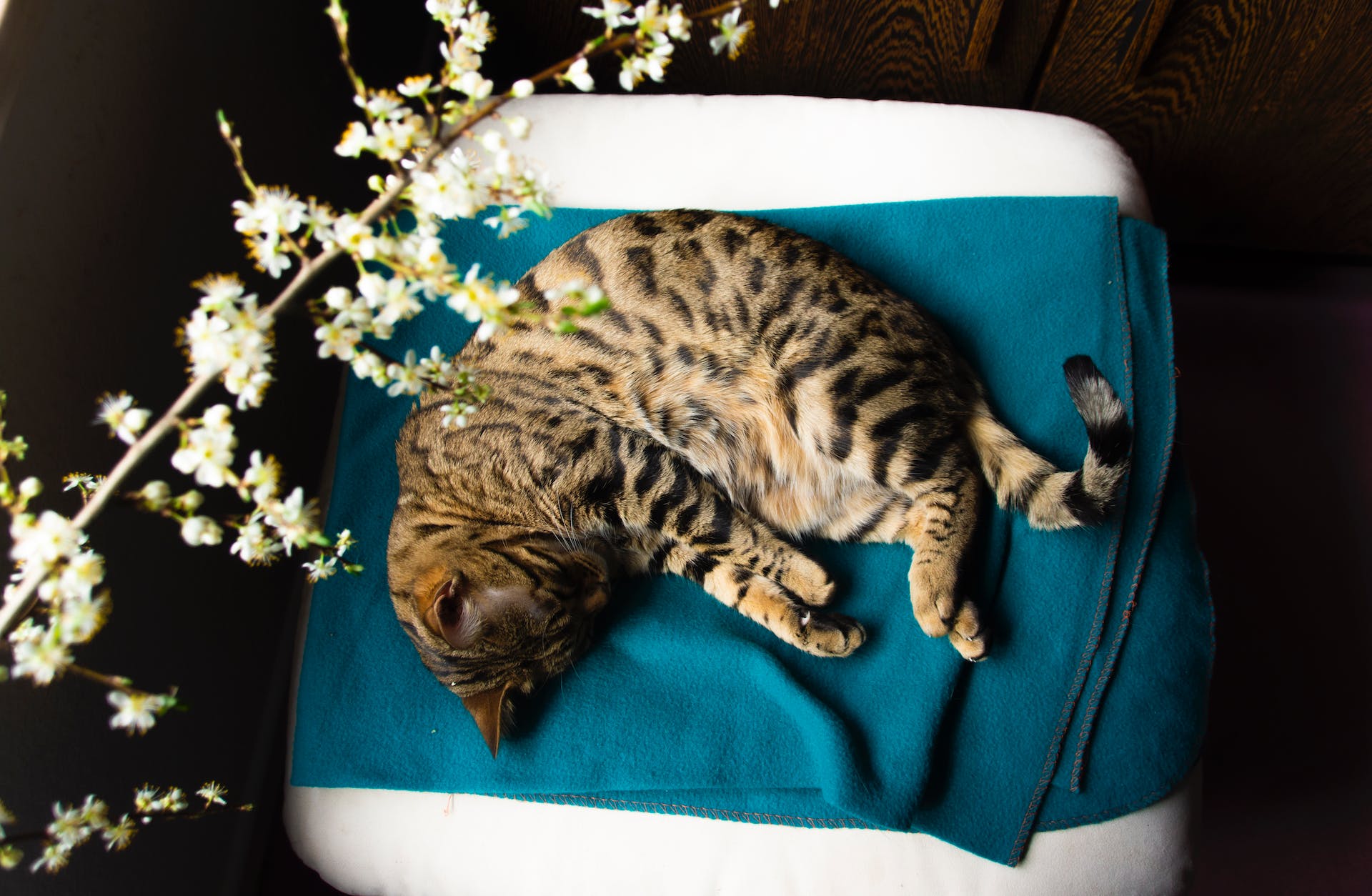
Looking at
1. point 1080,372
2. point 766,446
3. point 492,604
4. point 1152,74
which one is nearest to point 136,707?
point 492,604

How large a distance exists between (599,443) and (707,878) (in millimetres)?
681

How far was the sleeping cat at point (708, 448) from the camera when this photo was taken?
1280mm

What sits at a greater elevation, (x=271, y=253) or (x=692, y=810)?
(x=271, y=253)

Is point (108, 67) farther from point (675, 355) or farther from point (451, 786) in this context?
point (451, 786)

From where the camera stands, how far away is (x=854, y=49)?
1.85 m

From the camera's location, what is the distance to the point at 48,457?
1.08m

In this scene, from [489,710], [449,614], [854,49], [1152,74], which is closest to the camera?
[449,614]

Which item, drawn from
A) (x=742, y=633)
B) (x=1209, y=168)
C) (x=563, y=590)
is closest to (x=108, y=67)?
(x=563, y=590)

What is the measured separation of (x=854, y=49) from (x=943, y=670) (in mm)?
1374

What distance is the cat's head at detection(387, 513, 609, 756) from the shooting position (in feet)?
3.82

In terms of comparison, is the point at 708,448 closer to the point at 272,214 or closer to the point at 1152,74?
the point at 272,214

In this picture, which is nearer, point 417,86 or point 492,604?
point 417,86

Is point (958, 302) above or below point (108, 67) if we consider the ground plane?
below

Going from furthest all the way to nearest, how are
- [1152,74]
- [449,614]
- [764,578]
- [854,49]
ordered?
[854,49] → [1152,74] → [764,578] → [449,614]
